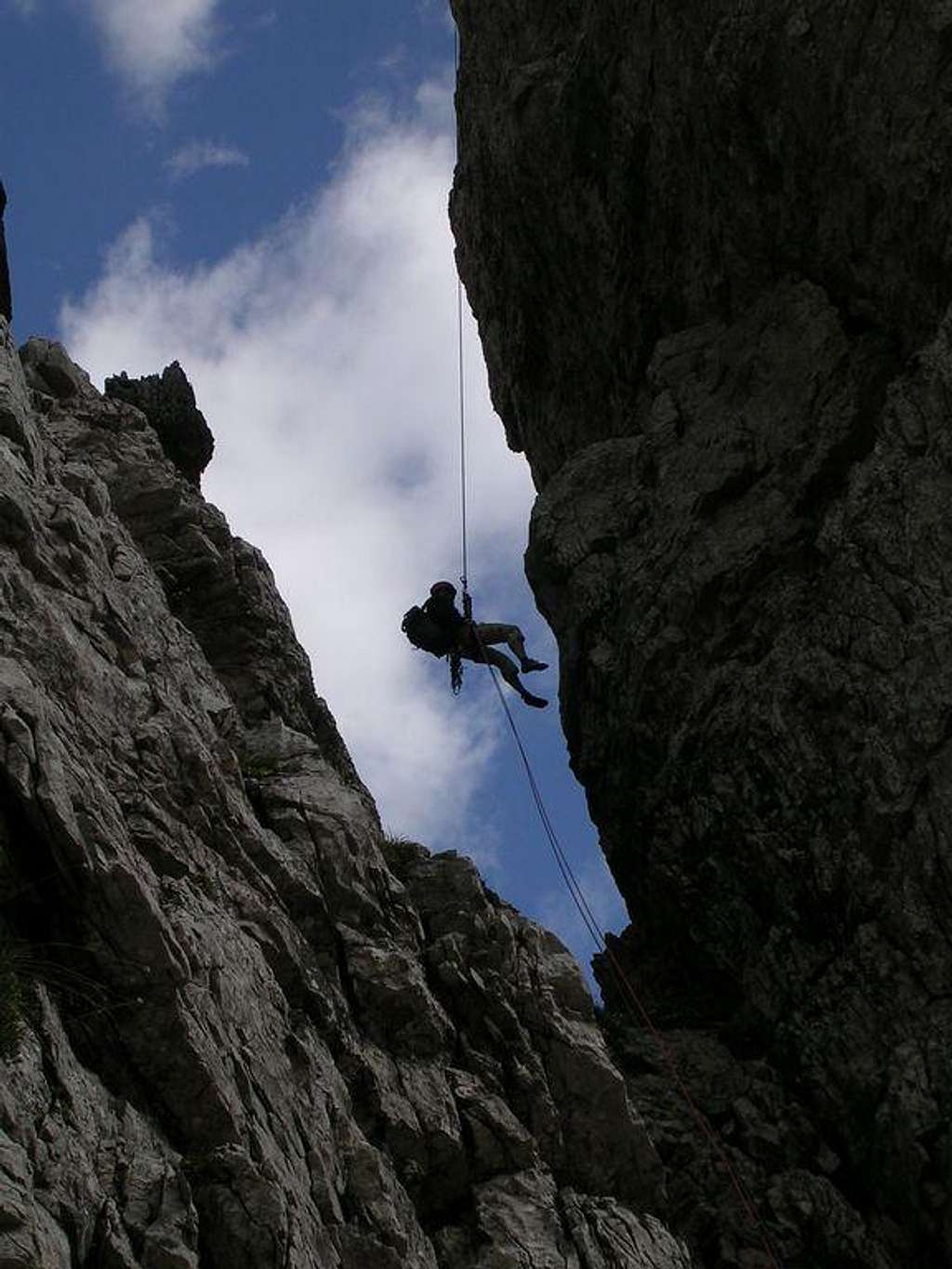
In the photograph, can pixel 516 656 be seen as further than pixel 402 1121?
Yes

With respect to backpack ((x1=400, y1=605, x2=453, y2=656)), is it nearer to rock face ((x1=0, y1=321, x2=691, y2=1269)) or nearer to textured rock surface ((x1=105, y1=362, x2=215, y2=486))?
rock face ((x1=0, y1=321, x2=691, y2=1269))

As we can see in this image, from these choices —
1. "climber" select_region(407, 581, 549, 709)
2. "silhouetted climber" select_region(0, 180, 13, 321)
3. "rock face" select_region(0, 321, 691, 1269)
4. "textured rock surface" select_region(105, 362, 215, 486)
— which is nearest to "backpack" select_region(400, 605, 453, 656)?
"climber" select_region(407, 581, 549, 709)

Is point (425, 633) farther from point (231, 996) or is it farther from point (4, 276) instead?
point (231, 996)

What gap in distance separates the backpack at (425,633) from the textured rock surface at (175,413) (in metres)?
4.37

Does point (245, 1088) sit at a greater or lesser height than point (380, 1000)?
lesser

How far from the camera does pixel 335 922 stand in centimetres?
1638

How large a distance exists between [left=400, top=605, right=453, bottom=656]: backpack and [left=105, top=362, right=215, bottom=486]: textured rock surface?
14.3 ft

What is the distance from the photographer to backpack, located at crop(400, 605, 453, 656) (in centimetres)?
2400

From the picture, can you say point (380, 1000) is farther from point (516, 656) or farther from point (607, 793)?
point (516, 656)

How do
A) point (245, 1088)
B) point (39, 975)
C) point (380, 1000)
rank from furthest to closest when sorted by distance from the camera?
1. point (380, 1000)
2. point (245, 1088)
3. point (39, 975)

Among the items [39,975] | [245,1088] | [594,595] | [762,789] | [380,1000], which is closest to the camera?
[39,975]

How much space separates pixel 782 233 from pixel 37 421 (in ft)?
33.0

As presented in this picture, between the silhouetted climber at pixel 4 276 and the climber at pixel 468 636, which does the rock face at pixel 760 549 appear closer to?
the climber at pixel 468 636

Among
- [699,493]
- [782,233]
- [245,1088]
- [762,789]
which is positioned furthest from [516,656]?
[245,1088]
